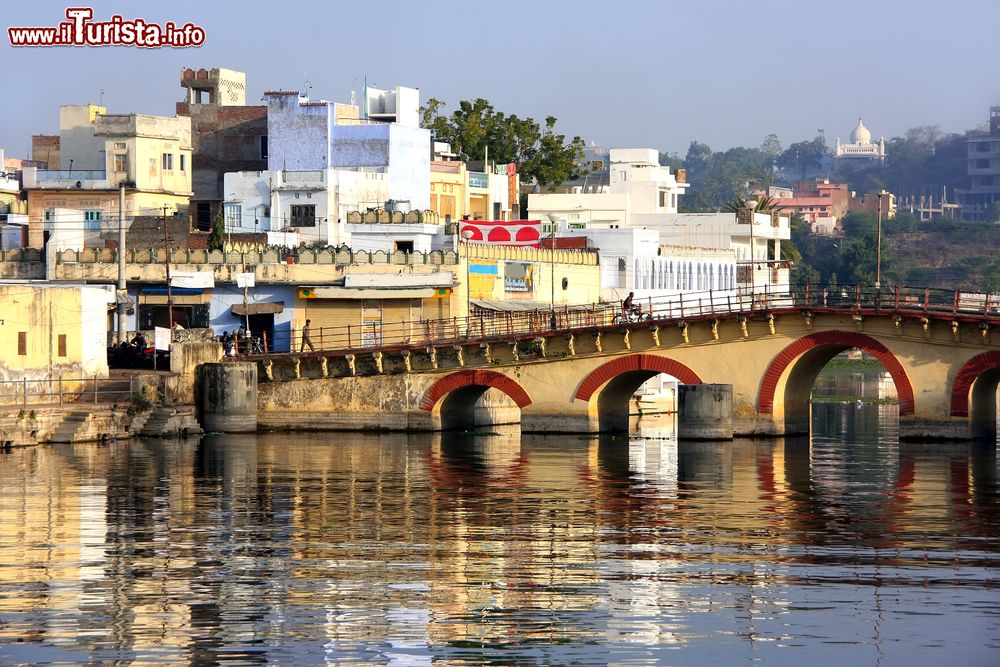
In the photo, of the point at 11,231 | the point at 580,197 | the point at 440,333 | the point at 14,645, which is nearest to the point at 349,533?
the point at 14,645

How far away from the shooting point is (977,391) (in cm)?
6272

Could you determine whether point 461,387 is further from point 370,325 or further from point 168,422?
point 168,422

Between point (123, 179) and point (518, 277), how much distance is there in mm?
21135

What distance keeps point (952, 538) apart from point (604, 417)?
1212 inches

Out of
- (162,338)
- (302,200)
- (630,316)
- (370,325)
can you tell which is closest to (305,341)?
(370,325)

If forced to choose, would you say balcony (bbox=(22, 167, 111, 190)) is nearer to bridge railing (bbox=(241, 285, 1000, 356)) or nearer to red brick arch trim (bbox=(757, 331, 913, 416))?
bridge railing (bbox=(241, 285, 1000, 356))

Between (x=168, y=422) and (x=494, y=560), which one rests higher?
(x=168, y=422)

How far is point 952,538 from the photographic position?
1480 inches

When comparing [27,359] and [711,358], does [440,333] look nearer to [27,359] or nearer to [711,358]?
[711,358]

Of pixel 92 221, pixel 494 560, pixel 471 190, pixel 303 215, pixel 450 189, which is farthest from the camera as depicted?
pixel 471 190

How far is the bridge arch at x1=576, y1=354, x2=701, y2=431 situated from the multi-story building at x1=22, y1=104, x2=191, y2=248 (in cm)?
2908

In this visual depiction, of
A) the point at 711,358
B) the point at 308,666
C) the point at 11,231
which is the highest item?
the point at 11,231

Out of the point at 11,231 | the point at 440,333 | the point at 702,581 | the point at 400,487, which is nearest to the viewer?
the point at 702,581

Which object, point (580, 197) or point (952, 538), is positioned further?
point (580, 197)
